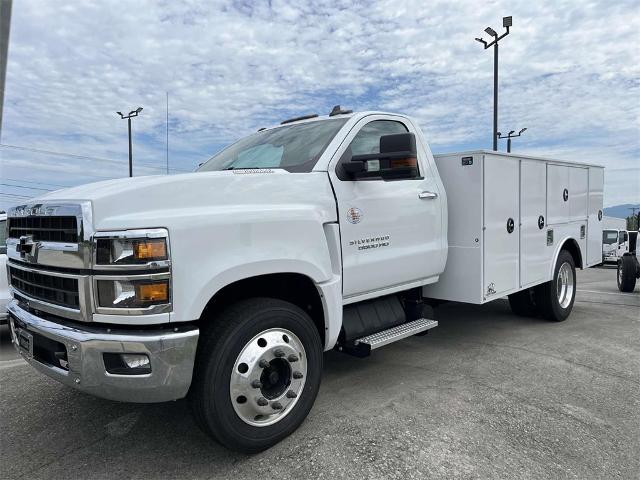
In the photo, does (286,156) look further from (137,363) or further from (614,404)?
(614,404)

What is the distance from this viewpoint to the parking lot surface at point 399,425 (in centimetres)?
275

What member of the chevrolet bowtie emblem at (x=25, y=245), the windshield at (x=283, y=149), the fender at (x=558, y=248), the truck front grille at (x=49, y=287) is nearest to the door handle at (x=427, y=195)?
the windshield at (x=283, y=149)

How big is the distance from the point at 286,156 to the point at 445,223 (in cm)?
169

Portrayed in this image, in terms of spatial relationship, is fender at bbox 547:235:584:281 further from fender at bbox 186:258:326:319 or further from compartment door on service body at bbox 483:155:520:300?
fender at bbox 186:258:326:319

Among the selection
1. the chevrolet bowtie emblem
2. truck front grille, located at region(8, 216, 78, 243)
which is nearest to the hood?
truck front grille, located at region(8, 216, 78, 243)

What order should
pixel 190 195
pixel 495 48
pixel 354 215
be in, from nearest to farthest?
pixel 190 195
pixel 354 215
pixel 495 48

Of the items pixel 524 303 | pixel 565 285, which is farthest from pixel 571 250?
pixel 524 303

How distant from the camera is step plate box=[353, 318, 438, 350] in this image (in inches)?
144

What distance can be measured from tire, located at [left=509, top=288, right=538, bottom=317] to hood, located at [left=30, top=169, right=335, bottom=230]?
13.1 ft

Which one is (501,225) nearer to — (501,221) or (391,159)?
(501,221)

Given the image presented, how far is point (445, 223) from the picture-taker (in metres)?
4.49

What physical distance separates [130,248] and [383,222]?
196 cm

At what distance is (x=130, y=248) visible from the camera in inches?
94.9

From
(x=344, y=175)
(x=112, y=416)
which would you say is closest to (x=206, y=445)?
(x=112, y=416)
